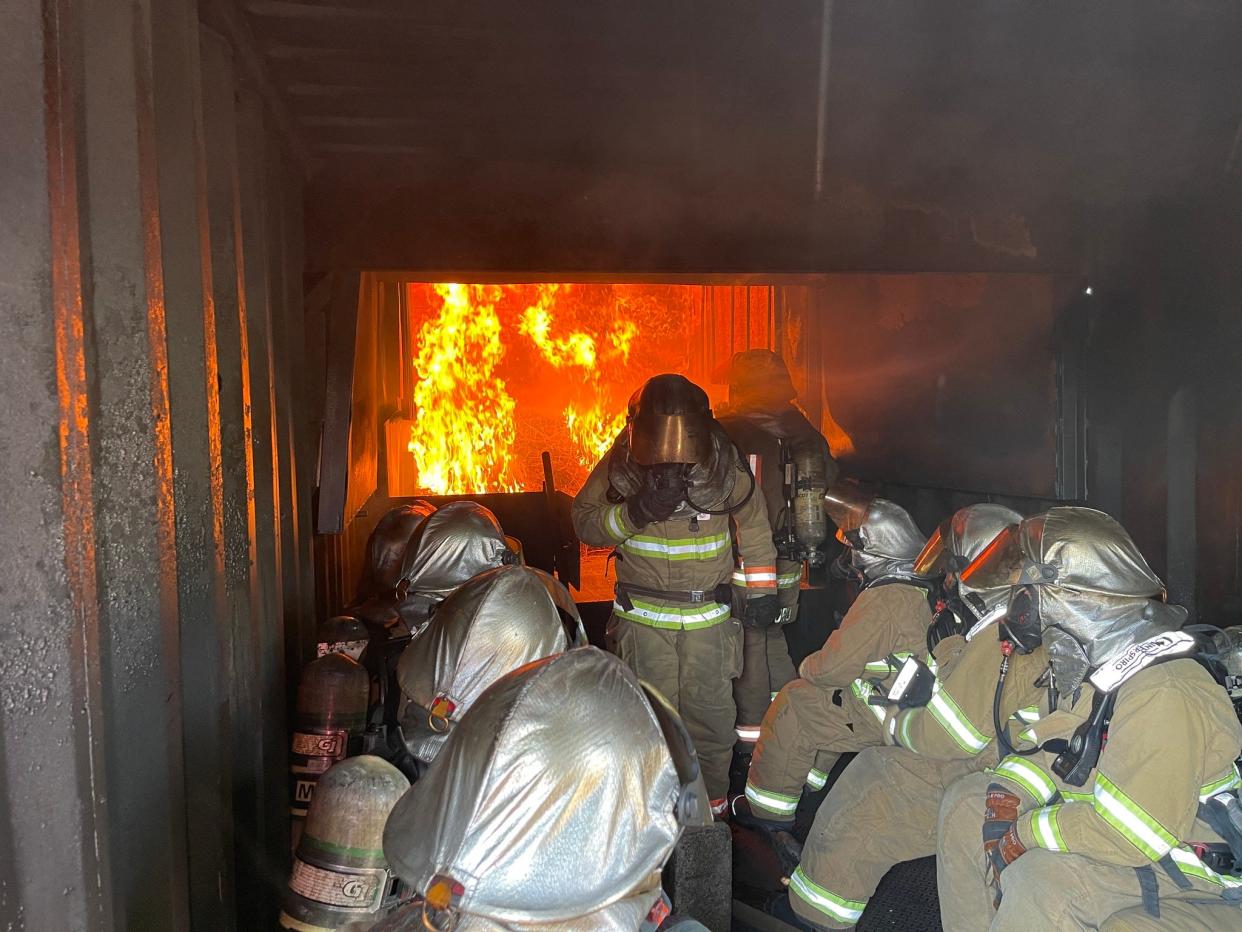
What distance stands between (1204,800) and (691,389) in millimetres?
2860

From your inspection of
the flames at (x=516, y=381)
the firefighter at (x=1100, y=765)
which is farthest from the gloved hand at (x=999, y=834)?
the flames at (x=516, y=381)

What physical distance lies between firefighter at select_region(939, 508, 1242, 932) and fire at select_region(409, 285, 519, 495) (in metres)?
7.96

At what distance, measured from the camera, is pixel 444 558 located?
157 inches

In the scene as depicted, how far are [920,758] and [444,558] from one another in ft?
6.44

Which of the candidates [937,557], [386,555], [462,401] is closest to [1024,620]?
[937,557]

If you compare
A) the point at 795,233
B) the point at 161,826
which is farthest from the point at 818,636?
the point at 161,826

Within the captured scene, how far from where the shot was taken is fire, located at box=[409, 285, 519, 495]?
11.1 meters

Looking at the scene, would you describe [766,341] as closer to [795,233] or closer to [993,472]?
[993,472]

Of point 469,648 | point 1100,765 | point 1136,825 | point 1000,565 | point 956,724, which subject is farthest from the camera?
point 956,724

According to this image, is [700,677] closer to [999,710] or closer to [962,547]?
[962,547]

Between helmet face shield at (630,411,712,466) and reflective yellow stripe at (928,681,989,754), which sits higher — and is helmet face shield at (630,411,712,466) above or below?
above

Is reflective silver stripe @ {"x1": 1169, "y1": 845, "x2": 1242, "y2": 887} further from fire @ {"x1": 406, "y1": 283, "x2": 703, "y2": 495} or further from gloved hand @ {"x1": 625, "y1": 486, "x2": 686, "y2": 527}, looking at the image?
fire @ {"x1": 406, "y1": 283, "x2": 703, "y2": 495}

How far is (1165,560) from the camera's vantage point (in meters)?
5.15

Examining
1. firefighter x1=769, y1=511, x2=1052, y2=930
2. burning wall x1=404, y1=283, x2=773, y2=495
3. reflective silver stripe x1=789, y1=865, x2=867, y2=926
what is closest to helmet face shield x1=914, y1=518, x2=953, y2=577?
firefighter x1=769, y1=511, x2=1052, y2=930
